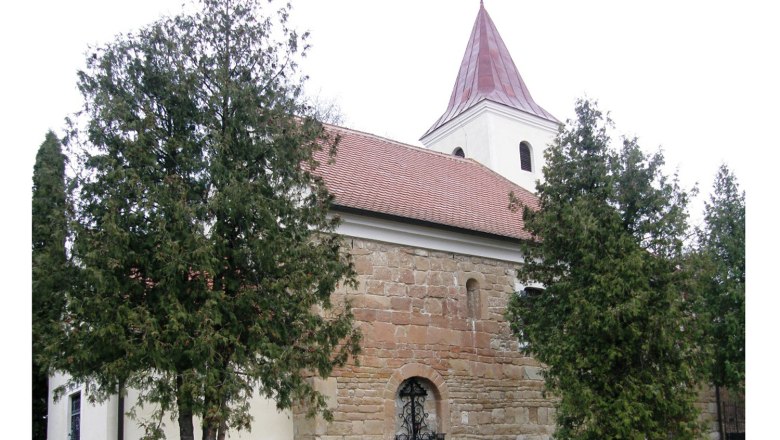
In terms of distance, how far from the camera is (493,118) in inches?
842

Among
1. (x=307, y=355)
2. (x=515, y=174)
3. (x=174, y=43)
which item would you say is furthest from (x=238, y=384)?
(x=515, y=174)

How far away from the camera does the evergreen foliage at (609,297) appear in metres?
9.95

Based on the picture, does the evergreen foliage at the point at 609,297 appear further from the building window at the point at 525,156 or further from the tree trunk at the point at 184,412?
the building window at the point at 525,156

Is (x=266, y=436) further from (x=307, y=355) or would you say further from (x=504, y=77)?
(x=504, y=77)

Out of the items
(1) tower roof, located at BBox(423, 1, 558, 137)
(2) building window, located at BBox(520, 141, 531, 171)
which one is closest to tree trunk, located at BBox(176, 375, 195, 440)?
(2) building window, located at BBox(520, 141, 531, 171)

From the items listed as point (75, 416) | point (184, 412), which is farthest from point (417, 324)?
point (75, 416)

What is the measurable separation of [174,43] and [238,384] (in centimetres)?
362

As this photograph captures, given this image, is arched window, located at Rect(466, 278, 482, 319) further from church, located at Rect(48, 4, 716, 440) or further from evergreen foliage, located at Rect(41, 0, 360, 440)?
evergreen foliage, located at Rect(41, 0, 360, 440)

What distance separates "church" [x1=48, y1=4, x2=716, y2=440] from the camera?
11508 mm

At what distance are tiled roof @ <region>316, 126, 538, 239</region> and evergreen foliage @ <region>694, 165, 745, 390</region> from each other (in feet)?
11.2

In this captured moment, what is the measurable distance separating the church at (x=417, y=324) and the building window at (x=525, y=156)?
6198 mm

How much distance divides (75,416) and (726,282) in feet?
39.2

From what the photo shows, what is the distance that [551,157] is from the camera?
11.6 meters

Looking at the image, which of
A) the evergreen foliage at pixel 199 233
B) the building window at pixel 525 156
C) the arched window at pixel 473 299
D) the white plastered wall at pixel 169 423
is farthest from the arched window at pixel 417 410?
the building window at pixel 525 156
